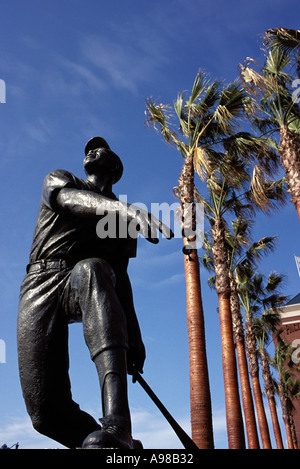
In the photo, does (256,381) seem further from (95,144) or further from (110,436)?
(110,436)

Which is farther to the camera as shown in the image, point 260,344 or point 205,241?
point 260,344

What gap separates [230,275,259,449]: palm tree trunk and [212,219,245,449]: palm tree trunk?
347cm

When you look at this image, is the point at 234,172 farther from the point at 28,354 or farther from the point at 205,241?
the point at 28,354

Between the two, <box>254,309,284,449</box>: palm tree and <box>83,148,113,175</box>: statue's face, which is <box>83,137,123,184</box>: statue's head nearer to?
<box>83,148,113,175</box>: statue's face

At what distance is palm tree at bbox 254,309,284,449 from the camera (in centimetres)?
2272

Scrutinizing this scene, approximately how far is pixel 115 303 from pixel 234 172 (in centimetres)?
1198

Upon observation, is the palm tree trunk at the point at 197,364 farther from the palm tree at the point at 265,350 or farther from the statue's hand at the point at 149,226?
the palm tree at the point at 265,350

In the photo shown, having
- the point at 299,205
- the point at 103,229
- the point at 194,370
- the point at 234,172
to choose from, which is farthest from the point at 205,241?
the point at 103,229

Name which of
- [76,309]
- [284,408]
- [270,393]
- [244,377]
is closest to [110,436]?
[76,309]

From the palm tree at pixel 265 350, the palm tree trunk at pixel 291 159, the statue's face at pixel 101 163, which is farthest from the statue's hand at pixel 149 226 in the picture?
the palm tree at pixel 265 350

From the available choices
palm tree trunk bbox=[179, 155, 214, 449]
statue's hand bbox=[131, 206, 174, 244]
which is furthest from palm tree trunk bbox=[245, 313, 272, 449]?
statue's hand bbox=[131, 206, 174, 244]

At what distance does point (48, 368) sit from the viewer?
6.53 feet

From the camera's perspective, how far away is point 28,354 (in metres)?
2.01

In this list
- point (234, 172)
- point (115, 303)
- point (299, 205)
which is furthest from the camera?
point (234, 172)
